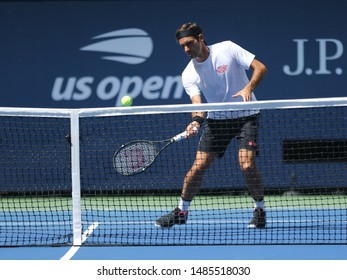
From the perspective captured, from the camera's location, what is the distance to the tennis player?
683 cm

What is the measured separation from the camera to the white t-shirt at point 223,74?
6.91m

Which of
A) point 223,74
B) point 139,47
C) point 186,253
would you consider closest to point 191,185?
point 223,74

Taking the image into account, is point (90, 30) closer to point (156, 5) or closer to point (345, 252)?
point (156, 5)

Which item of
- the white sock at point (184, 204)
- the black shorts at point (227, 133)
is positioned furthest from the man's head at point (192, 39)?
the white sock at point (184, 204)

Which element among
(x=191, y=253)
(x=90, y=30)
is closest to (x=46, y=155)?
(x=90, y=30)

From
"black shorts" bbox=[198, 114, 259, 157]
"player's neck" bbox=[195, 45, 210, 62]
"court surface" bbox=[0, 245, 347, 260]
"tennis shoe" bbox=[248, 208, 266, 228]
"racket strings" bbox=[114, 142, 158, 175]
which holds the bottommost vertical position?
"court surface" bbox=[0, 245, 347, 260]

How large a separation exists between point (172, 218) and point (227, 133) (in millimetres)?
818

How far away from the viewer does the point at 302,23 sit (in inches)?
366

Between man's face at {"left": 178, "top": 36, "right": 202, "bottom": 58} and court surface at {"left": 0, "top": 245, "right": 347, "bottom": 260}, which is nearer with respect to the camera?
court surface at {"left": 0, "top": 245, "right": 347, "bottom": 260}

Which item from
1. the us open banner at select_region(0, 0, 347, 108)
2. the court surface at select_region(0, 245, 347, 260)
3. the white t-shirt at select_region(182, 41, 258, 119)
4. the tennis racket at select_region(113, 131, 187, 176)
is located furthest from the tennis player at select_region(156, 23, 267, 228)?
the us open banner at select_region(0, 0, 347, 108)

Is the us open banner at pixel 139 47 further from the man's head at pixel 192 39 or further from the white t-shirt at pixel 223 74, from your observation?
the man's head at pixel 192 39

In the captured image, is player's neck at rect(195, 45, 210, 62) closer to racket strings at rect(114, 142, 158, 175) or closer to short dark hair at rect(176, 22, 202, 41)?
short dark hair at rect(176, 22, 202, 41)

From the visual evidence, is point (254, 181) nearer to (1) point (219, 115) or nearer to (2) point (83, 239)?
(1) point (219, 115)

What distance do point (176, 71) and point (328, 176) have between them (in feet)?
6.56
